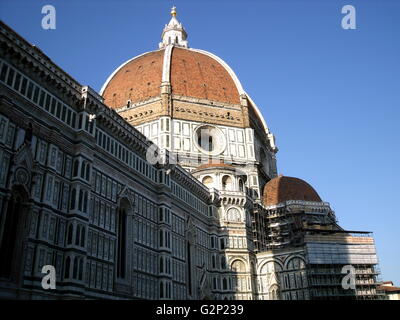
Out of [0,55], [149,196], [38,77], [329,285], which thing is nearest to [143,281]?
[149,196]

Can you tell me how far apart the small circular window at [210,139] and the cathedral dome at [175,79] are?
527cm

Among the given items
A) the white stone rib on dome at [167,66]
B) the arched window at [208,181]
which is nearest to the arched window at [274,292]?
the arched window at [208,181]

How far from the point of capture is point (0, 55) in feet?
79.3

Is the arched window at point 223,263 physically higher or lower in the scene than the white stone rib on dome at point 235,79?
lower

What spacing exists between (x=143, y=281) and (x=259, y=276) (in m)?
20.4

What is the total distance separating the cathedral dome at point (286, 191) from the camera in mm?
59094

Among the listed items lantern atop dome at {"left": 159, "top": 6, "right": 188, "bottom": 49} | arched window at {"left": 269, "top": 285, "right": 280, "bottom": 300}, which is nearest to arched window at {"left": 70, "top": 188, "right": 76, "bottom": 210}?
arched window at {"left": 269, "top": 285, "right": 280, "bottom": 300}

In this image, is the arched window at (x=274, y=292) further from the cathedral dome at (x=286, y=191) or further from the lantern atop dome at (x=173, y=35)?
the lantern atop dome at (x=173, y=35)

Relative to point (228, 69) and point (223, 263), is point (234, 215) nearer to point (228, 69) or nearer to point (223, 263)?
point (223, 263)

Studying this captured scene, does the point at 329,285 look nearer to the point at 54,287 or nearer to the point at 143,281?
the point at 143,281

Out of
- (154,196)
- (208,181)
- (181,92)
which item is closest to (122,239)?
(154,196)

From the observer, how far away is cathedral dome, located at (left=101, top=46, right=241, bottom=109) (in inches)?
2520

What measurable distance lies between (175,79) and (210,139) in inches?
427

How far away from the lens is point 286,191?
196 ft
